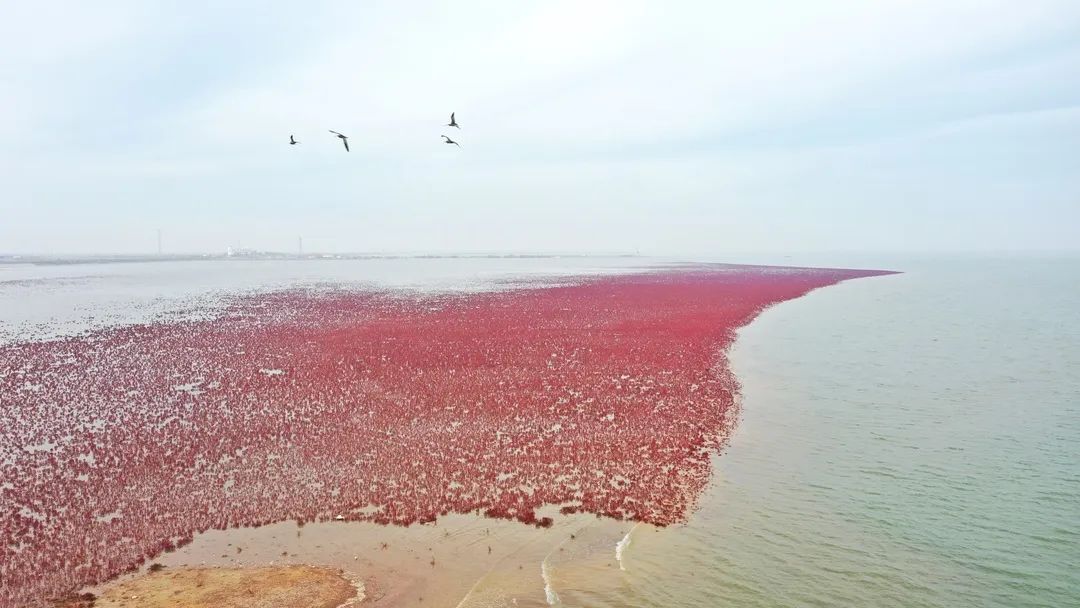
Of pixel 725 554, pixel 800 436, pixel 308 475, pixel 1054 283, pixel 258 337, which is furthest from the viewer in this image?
pixel 1054 283

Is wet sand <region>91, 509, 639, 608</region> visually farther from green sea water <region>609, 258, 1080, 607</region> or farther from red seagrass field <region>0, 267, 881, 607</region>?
green sea water <region>609, 258, 1080, 607</region>

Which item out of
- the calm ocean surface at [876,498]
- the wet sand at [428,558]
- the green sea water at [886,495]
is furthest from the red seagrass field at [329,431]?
the calm ocean surface at [876,498]

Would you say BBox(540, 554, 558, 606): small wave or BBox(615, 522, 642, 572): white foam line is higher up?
BBox(615, 522, 642, 572): white foam line

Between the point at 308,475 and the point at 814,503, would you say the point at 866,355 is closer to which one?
the point at 814,503

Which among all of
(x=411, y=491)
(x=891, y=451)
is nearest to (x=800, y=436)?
(x=891, y=451)

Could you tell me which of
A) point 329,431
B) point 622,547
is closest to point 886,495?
point 622,547

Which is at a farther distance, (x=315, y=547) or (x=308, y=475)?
(x=308, y=475)

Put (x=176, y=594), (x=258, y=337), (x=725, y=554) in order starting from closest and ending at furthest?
(x=176, y=594), (x=725, y=554), (x=258, y=337)

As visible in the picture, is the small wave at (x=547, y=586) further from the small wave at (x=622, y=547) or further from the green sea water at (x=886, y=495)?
the small wave at (x=622, y=547)

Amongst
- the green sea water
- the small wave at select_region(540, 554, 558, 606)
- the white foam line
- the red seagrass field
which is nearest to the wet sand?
the small wave at select_region(540, 554, 558, 606)
